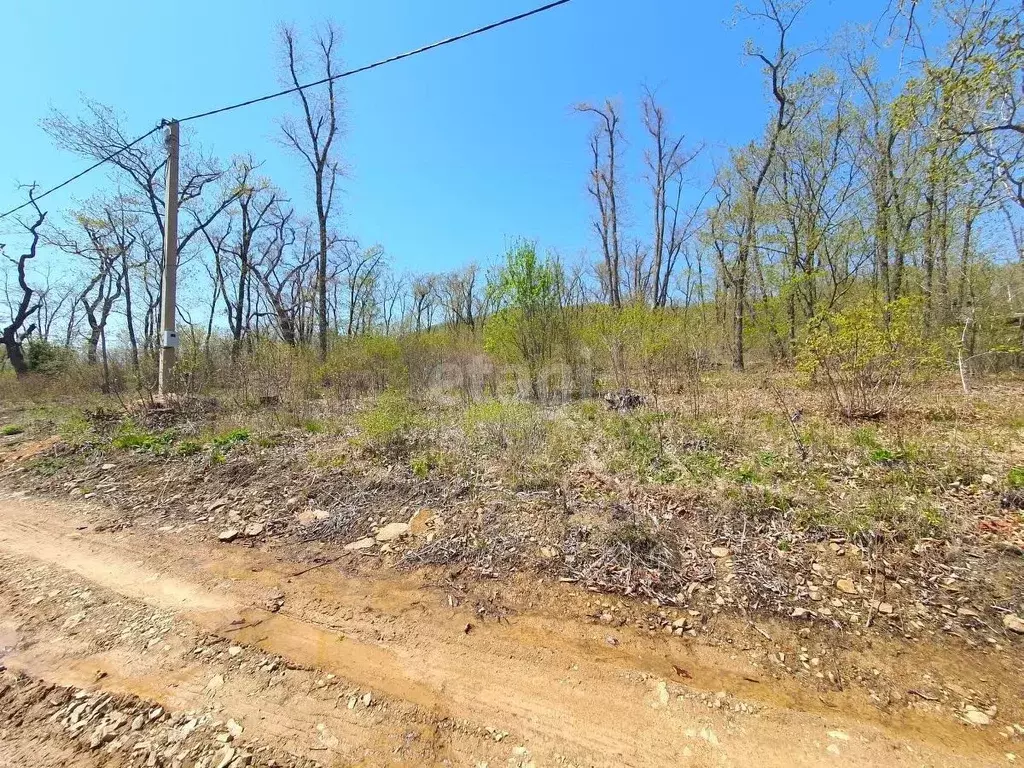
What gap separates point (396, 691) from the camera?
2.18 meters

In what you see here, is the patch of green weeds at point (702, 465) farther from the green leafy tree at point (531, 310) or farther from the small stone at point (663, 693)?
the green leafy tree at point (531, 310)

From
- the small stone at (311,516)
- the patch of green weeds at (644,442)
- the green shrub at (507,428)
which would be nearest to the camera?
the small stone at (311,516)

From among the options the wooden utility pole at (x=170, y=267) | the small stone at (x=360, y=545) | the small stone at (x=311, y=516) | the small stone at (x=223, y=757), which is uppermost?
the wooden utility pole at (x=170, y=267)

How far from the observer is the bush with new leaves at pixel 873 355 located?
223 inches

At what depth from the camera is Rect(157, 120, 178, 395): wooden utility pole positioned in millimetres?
8258

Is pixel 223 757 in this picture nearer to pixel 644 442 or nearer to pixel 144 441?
pixel 644 442

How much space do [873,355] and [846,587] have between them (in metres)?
4.41

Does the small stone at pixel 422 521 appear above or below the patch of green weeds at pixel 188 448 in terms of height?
below

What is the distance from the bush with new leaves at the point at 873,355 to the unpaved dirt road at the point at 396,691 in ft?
15.7

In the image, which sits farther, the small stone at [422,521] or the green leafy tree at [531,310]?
the green leafy tree at [531,310]

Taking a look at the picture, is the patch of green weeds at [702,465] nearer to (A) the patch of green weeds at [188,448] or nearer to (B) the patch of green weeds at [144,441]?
(A) the patch of green weeds at [188,448]

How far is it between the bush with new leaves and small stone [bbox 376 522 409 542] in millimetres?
6121

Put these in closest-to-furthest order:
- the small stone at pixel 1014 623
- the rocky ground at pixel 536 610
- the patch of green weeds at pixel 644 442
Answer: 1. the rocky ground at pixel 536 610
2. the small stone at pixel 1014 623
3. the patch of green weeds at pixel 644 442

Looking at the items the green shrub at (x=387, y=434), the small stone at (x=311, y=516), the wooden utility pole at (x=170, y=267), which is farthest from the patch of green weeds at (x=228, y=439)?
the wooden utility pole at (x=170, y=267)
